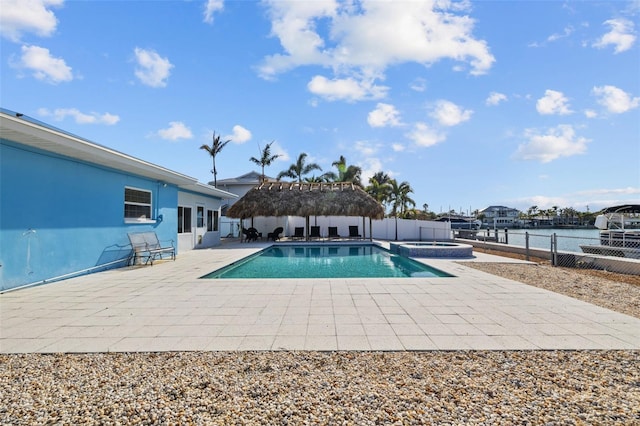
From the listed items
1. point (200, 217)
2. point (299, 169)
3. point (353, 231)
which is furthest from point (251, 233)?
point (299, 169)

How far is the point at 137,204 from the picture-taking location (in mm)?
9430

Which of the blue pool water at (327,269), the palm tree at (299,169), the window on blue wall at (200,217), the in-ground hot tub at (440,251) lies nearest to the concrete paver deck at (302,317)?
the blue pool water at (327,269)

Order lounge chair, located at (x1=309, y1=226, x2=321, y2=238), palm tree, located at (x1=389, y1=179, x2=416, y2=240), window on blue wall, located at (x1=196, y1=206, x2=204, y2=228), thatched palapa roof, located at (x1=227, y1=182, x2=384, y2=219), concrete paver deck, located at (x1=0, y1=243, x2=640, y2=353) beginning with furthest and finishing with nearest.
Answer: palm tree, located at (x1=389, y1=179, x2=416, y2=240) → lounge chair, located at (x1=309, y1=226, x2=321, y2=238) → thatched palapa roof, located at (x1=227, y1=182, x2=384, y2=219) → window on blue wall, located at (x1=196, y1=206, x2=204, y2=228) → concrete paver deck, located at (x1=0, y1=243, x2=640, y2=353)

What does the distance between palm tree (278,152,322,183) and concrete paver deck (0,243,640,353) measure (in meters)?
22.2

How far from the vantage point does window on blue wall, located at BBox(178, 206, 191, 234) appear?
41.2ft

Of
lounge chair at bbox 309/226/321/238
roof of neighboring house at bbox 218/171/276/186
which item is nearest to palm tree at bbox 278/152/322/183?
roof of neighboring house at bbox 218/171/276/186

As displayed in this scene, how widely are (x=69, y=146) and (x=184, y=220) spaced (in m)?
7.24

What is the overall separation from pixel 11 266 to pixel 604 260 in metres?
13.8

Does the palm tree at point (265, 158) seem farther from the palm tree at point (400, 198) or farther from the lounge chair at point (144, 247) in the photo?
the lounge chair at point (144, 247)

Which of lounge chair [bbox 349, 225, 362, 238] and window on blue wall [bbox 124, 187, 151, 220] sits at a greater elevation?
window on blue wall [bbox 124, 187, 151, 220]

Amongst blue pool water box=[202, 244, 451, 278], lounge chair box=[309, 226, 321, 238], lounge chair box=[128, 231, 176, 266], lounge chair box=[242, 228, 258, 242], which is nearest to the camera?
blue pool water box=[202, 244, 451, 278]

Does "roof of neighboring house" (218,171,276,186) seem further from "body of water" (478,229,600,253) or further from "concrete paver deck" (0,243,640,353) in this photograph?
"concrete paver deck" (0,243,640,353)

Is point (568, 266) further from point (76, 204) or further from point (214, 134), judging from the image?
point (214, 134)

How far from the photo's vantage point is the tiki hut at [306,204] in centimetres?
1698
